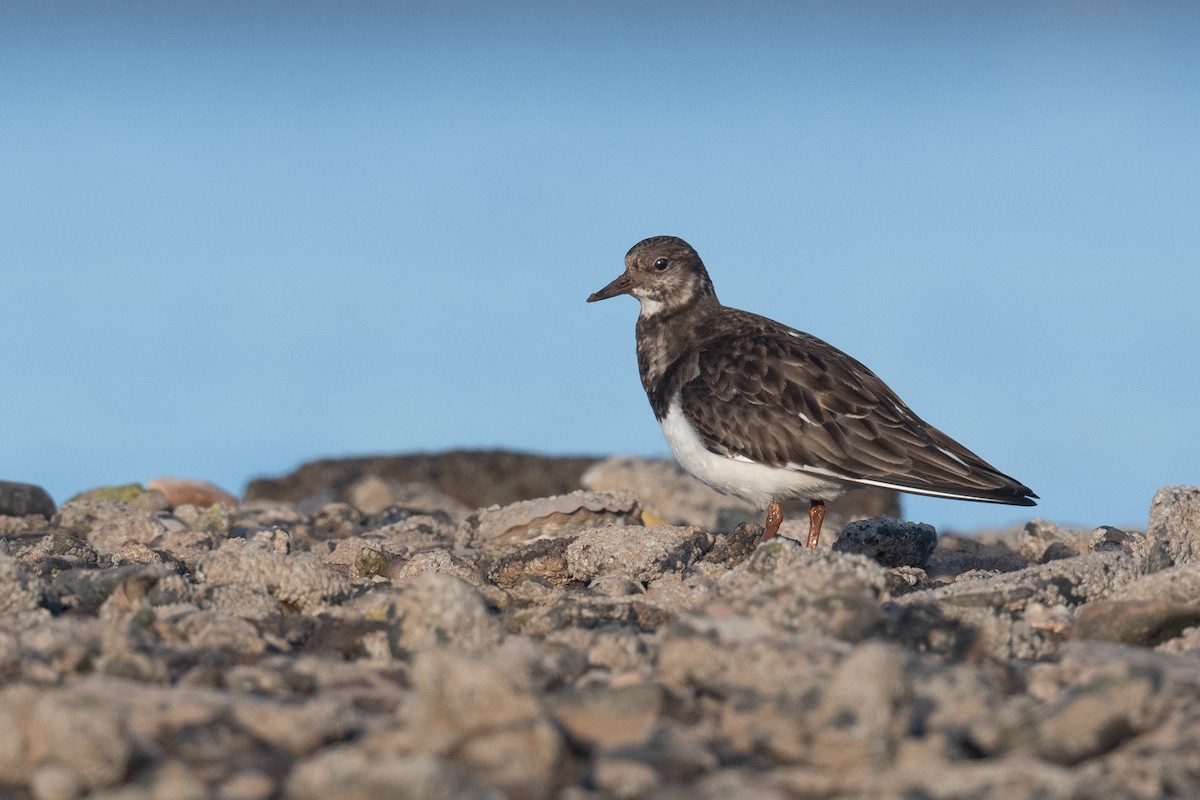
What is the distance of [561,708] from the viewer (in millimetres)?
4828

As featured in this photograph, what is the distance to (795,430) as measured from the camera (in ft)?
30.8

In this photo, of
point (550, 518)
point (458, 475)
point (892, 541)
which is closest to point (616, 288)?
point (550, 518)

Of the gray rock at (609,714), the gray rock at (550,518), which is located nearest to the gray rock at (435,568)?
the gray rock at (550,518)

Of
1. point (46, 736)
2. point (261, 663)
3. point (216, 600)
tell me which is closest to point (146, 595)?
point (216, 600)

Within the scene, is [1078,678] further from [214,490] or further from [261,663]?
[214,490]

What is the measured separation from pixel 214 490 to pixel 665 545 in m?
8.68

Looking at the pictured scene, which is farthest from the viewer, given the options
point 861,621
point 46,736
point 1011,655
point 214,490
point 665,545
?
point 214,490

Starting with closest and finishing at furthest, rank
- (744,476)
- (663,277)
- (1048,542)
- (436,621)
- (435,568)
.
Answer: (436,621) < (435,568) < (744,476) < (1048,542) < (663,277)

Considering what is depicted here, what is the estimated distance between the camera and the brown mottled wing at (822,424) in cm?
920

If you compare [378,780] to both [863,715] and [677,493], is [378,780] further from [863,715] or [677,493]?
[677,493]

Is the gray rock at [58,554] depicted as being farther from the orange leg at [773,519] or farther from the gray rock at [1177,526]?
the gray rock at [1177,526]

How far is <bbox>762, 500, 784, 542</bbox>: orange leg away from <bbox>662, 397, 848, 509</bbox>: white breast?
0.18ft

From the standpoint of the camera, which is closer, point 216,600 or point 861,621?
point 861,621

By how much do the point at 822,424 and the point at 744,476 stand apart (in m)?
0.64
